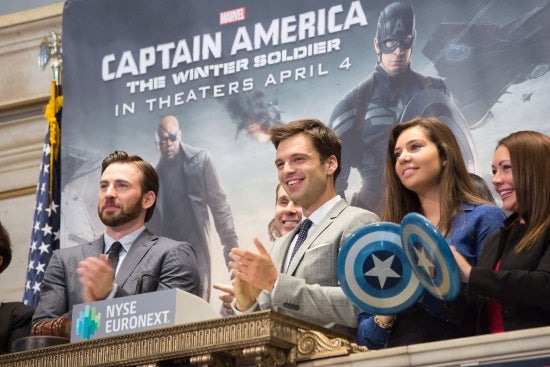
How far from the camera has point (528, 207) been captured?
12.5 feet

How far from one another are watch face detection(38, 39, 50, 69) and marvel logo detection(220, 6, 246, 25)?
157cm

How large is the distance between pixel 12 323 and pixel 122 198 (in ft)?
2.44

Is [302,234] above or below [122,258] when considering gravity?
below

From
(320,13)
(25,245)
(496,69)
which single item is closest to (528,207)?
(496,69)

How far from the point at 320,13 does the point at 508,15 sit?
1151 mm

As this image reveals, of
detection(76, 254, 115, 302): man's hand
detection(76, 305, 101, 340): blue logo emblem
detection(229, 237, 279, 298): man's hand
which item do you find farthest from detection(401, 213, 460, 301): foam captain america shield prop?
detection(76, 254, 115, 302): man's hand

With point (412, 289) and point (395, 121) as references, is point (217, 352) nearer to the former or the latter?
point (412, 289)

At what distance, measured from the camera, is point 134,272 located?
4.81m

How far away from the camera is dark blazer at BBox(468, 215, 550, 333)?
11.6 ft

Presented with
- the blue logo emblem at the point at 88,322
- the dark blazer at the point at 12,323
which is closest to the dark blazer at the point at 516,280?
the blue logo emblem at the point at 88,322

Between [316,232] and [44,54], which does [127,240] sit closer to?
[316,232]

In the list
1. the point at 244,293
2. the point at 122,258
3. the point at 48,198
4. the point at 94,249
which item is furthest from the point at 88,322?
the point at 48,198

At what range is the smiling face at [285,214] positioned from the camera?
6.17 meters

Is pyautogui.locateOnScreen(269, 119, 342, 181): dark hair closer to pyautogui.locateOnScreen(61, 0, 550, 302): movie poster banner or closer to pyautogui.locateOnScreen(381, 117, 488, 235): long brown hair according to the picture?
pyautogui.locateOnScreen(381, 117, 488, 235): long brown hair
